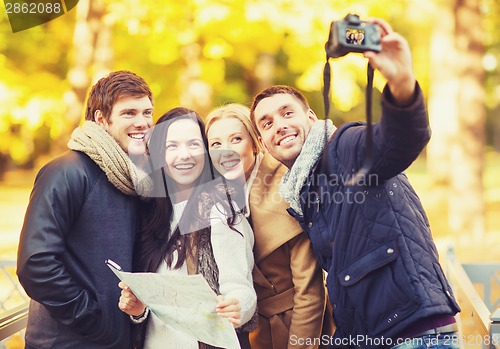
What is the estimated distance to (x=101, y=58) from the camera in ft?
19.1

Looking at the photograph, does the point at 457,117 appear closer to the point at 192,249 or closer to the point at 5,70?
the point at 5,70

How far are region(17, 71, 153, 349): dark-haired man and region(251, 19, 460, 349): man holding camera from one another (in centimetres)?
63

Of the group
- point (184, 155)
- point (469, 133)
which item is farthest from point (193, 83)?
point (184, 155)

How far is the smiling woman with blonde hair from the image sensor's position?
7.55 ft

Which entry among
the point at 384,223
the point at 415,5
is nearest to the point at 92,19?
the point at 415,5

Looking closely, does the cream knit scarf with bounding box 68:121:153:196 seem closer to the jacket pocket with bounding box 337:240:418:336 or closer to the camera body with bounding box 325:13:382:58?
the jacket pocket with bounding box 337:240:418:336

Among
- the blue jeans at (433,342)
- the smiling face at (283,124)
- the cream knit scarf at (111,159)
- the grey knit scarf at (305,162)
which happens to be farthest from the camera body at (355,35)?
the cream knit scarf at (111,159)

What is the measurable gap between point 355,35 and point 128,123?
1.00 meters

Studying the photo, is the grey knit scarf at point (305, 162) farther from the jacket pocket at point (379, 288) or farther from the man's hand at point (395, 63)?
the man's hand at point (395, 63)

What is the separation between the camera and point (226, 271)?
2152mm

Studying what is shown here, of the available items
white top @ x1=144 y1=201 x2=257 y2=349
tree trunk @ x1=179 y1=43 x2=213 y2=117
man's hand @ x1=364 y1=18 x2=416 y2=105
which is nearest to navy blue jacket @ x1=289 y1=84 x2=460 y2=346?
man's hand @ x1=364 y1=18 x2=416 y2=105

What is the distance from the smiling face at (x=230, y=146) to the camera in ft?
7.63

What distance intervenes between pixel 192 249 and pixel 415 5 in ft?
15.8

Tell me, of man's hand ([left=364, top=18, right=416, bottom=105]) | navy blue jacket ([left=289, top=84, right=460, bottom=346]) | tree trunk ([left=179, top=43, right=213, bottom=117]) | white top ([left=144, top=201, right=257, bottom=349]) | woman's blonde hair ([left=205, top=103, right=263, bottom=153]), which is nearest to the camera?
man's hand ([left=364, top=18, right=416, bottom=105])
